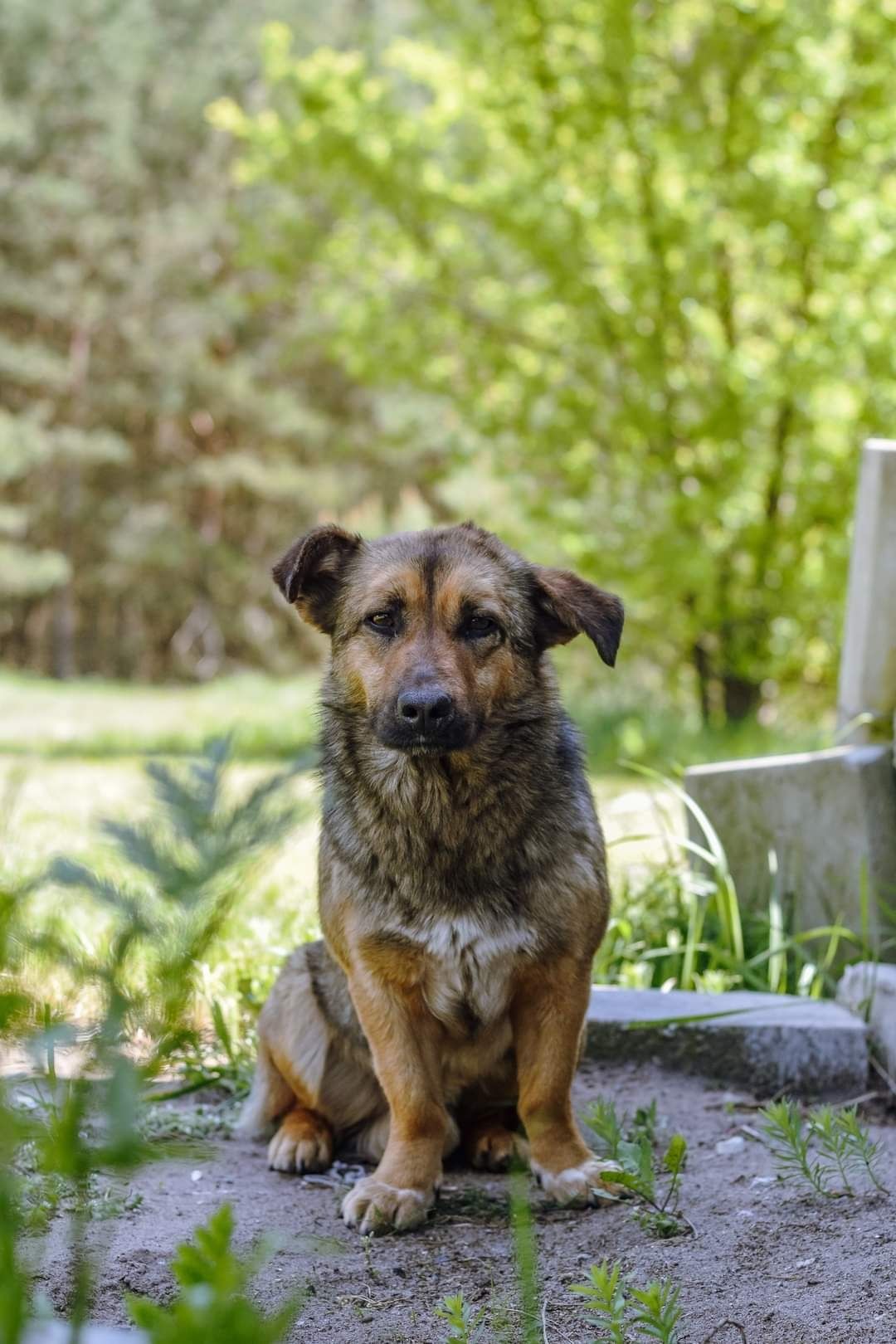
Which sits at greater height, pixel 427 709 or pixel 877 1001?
pixel 427 709

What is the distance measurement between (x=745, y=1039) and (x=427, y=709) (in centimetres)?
157

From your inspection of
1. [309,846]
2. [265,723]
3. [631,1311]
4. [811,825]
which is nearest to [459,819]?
[631,1311]

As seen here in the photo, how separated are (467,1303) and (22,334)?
2618 cm

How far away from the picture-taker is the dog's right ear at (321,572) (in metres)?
3.57

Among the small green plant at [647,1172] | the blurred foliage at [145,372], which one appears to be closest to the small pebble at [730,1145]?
the small green plant at [647,1172]

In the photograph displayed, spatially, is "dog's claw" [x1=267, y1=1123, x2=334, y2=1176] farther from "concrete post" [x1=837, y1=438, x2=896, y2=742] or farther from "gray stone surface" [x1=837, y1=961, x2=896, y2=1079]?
"concrete post" [x1=837, y1=438, x2=896, y2=742]

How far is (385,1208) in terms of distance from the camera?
309 centimetres

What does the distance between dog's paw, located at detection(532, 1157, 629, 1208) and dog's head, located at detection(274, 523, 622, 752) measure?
0.98 meters

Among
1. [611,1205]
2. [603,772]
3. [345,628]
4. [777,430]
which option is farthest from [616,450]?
[611,1205]

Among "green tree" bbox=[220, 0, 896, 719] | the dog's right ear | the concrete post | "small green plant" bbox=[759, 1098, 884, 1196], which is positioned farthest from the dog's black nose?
"green tree" bbox=[220, 0, 896, 719]

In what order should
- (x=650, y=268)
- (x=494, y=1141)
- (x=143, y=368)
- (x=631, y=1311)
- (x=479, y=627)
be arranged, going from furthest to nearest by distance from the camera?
1. (x=143, y=368)
2. (x=650, y=268)
3. (x=494, y=1141)
4. (x=479, y=627)
5. (x=631, y=1311)

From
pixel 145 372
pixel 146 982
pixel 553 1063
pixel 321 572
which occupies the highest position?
pixel 145 372

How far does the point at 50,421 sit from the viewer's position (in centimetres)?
2602

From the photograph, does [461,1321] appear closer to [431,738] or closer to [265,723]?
[431,738]
